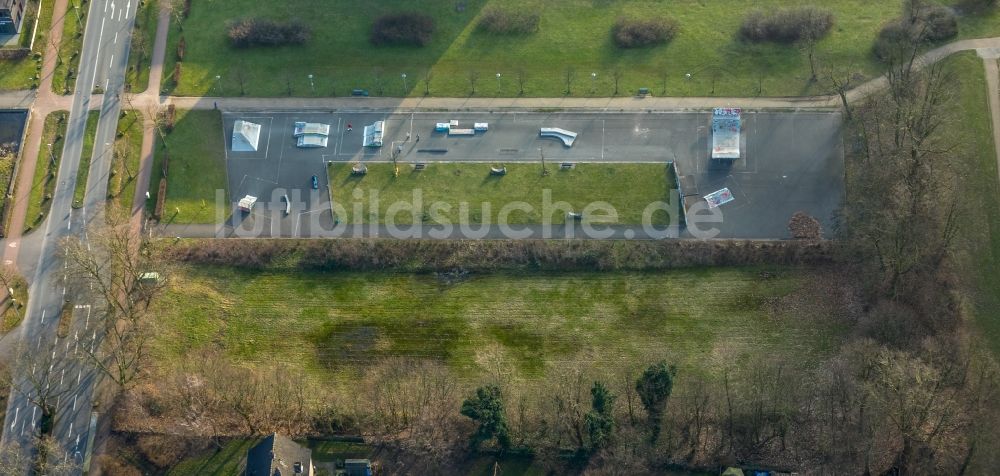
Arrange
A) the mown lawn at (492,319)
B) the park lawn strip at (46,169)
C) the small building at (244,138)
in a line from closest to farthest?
the mown lawn at (492,319), the park lawn strip at (46,169), the small building at (244,138)

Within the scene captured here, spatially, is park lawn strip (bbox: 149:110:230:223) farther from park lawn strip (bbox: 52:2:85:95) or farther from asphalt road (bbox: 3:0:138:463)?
park lawn strip (bbox: 52:2:85:95)

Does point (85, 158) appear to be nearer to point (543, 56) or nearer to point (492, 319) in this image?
point (492, 319)

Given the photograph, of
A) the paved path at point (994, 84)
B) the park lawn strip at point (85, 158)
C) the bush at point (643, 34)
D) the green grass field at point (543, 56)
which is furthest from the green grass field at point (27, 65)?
the paved path at point (994, 84)

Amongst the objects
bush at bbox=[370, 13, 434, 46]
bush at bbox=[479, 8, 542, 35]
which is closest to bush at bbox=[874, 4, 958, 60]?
bush at bbox=[479, 8, 542, 35]

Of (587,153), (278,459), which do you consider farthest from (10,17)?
(278,459)

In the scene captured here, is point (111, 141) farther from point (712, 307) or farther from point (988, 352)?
point (988, 352)

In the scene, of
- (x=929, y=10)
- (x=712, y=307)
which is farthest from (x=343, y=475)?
(x=929, y=10)

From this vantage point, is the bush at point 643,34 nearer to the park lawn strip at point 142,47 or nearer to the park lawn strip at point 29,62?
the park lawn strip at point 142,47
